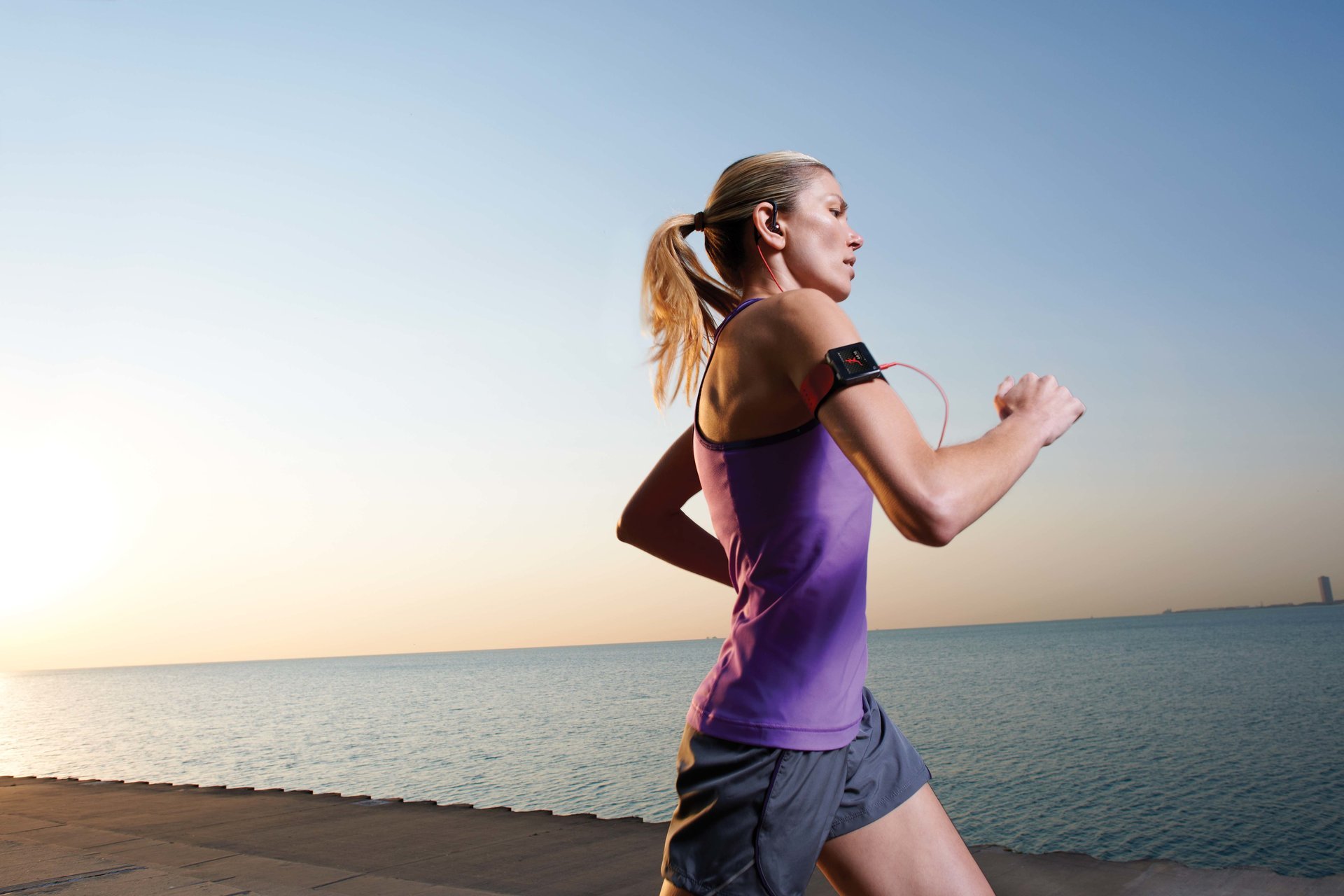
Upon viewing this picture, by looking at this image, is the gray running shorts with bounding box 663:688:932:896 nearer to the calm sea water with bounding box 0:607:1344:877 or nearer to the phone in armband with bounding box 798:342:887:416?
the phone in armband with bounding box 798:342:887:416

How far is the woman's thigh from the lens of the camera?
1326mm

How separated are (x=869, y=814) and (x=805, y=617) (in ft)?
1.11

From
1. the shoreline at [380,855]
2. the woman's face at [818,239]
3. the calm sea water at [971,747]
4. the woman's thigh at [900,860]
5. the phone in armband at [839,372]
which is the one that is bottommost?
the calm sea water at [971,747]

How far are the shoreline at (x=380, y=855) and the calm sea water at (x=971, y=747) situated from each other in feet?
12.6

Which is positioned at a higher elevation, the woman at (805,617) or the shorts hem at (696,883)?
the woman at (805,617)

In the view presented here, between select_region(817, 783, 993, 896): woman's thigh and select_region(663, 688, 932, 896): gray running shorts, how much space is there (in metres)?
0.07

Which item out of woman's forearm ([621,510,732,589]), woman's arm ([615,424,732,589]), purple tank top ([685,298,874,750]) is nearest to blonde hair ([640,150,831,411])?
woman's arm ([615,424,732,589])

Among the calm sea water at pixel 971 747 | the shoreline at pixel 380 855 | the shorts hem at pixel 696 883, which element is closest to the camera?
the shorts hem at pixel 696 883

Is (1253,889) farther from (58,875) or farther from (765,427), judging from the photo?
(58,875)

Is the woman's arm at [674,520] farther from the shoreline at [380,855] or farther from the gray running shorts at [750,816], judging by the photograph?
the shoreline at [380,855]

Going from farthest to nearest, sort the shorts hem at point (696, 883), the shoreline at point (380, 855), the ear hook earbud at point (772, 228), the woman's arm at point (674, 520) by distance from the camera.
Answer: the shoreline at point (380, 855) → the woman's arm at point (674, 520) → the ear hook earbud at point (772, 228) → the shorts hem at point (696, 883)

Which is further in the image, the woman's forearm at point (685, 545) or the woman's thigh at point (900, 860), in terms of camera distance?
the woman's forearm at point (685, 545)

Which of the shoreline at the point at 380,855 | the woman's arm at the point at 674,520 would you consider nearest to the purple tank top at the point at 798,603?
the woman's arm at the point at 674,520

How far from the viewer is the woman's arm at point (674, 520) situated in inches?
70.8
